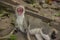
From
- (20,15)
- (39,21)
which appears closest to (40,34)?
(20,15)

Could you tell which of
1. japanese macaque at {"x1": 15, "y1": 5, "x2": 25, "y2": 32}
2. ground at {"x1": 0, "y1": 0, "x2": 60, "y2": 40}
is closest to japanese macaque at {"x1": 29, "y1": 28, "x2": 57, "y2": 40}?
ground at {"x1": 0, "y1": 0, "x2": 60, "y2": 40}

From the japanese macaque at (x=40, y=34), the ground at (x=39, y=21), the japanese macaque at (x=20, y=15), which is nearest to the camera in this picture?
the japanese macaque at (x=40, y=34)

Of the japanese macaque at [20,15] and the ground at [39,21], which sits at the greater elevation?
the japanese macaque at [20,15]

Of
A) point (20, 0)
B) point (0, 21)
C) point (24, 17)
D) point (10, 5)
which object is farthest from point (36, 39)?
point (20, 0)

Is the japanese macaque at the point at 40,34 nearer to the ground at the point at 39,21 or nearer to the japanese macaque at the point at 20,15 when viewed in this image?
the ground at the point at 39,21

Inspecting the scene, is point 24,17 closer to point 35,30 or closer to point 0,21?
point 35,30

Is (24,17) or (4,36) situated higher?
(24,17)

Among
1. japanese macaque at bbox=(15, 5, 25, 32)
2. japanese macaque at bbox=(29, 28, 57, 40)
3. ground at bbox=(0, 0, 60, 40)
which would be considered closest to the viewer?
japanese macaque at bbox=(29, 28, 57, 40)

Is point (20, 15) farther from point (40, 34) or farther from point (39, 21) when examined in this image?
point (39, 21)

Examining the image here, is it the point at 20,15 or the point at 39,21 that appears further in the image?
the point at 39,21

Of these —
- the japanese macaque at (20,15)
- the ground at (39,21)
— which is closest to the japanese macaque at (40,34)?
the ground at (39,21)

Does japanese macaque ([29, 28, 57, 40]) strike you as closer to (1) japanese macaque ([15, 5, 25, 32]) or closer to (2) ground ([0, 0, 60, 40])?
(2) ground ([0, 0, 60, 40])

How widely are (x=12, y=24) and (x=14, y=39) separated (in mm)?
695

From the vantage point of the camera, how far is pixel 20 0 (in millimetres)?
7039
